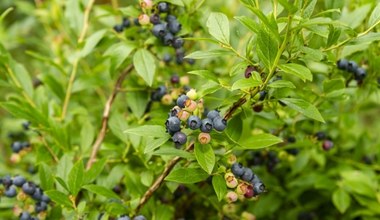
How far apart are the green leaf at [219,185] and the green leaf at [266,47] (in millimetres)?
259

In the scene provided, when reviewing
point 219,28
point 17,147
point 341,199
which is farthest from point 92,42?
point 341,199

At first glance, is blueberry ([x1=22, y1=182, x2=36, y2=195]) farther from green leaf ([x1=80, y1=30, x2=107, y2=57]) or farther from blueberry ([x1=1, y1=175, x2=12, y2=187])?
green leaf ([x1=80, y1=30, x2=107, y2=57])

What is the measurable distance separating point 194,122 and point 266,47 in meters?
0.20

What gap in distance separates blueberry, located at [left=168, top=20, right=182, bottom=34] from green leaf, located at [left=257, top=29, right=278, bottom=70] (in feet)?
1.16

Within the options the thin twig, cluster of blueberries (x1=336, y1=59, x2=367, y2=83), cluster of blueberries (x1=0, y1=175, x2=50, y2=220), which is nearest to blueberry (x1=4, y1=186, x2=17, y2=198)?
cluster of blueberries (x1=0, y1=175, x2=50, y2=220)

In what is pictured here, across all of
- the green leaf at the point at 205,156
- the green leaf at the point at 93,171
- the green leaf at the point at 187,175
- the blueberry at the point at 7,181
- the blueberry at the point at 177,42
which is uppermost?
the blueberry at the point at 177,42

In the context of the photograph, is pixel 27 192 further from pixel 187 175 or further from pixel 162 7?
pixel 162 7

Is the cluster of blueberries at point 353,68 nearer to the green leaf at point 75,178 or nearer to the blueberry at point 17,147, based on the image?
the green leaf at point 75,178

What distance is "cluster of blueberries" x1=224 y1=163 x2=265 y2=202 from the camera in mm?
1073

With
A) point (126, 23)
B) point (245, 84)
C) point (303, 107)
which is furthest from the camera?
point (126, 23)

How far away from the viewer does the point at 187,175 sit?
109cm

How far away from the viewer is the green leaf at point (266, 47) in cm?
99

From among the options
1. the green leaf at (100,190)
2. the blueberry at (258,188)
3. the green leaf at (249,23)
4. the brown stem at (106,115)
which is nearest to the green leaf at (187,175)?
the blueberry at (258,188)

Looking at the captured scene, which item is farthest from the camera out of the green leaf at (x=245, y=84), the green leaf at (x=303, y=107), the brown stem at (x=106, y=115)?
the brown stem at (x=106, y=115)
